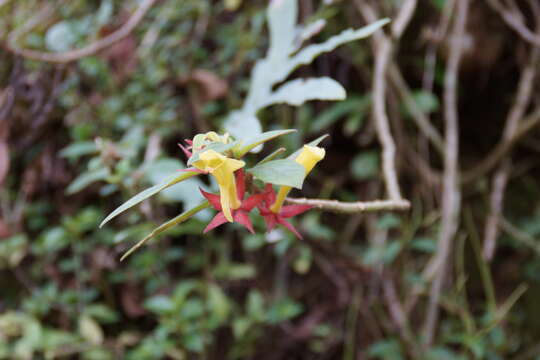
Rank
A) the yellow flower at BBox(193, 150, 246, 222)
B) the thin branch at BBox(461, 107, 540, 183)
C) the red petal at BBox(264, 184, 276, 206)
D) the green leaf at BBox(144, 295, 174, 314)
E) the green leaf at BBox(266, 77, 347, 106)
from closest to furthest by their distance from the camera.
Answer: the yellow flower at BBox(193, 150, 246, 222), the red petal at BBox(264, 184, 276, 206), the green leaf at BBox(266, 77, 347, 106), the green leaf at BBox(144, 295, 174, 314), the thin branch at BBox(461, 107, 540, 183)

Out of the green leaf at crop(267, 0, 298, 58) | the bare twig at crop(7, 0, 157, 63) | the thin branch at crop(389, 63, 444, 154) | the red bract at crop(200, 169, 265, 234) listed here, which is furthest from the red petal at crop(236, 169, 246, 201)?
the thin branch at crop(389, 63, 444, 154)

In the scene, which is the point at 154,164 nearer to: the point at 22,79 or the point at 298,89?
the point at 298,89

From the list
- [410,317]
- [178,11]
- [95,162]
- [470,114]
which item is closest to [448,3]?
[470,114]

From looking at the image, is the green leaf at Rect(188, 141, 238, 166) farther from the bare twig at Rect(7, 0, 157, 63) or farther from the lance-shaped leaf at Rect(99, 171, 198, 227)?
the bare twig at Rect(7, 0, 157, 63)

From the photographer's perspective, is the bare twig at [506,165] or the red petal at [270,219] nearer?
the red petal at [270,219]

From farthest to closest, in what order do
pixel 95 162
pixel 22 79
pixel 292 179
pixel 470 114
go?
pixel 470 114 → pixel 22 79 → pixel 95 162 → pixel 292 179

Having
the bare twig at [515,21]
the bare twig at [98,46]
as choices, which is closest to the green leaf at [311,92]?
the bare twig at [98,46]

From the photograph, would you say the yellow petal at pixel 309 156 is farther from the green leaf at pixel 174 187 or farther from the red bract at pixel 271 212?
the green leaf at pixel 174 187

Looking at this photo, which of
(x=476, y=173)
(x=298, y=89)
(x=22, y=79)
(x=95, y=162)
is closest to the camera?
(x=298, y=89)
